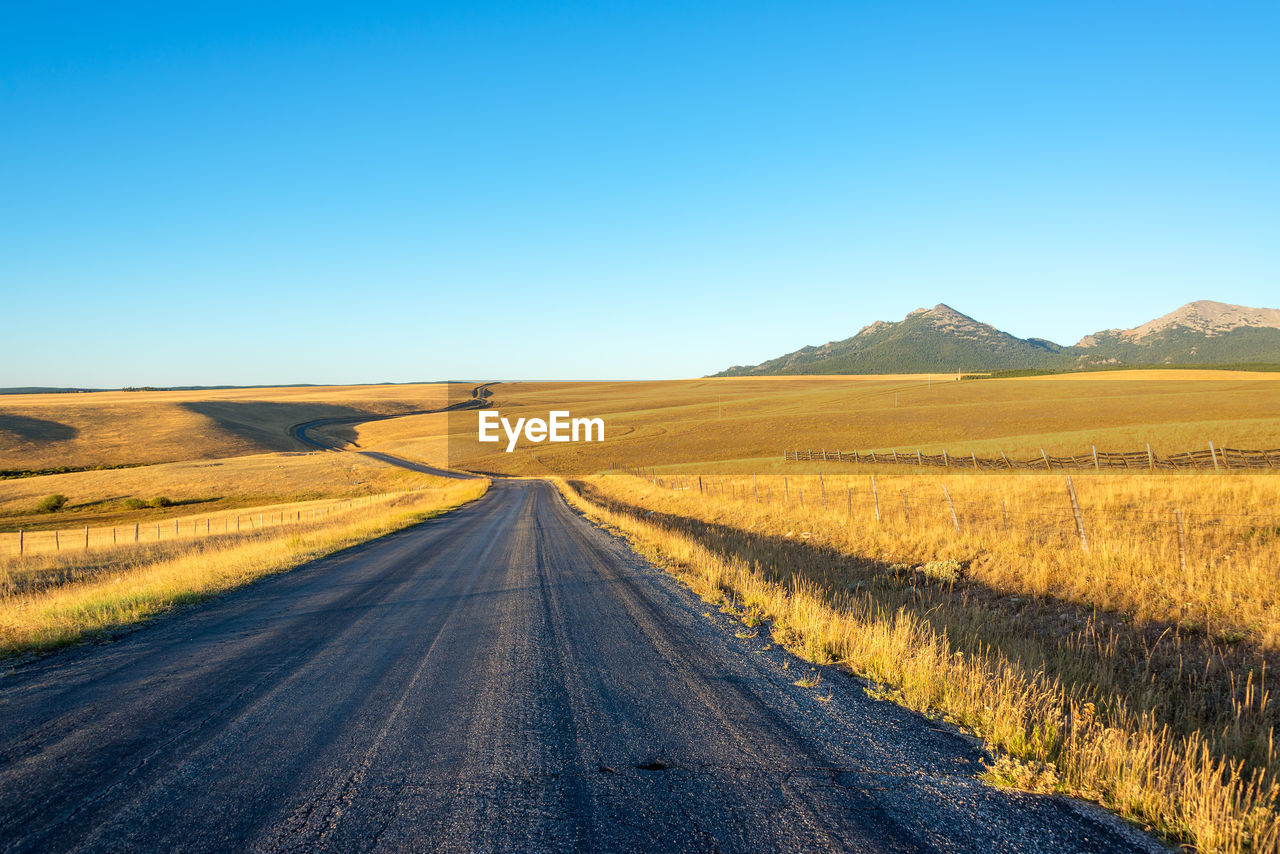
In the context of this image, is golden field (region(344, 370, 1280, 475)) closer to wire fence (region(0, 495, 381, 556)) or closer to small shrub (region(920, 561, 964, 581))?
wire fence (region(0, 495, 381, 556))

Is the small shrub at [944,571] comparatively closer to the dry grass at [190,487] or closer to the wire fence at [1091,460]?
the wire fence at [1091,460]

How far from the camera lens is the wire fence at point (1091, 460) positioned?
29.4 m

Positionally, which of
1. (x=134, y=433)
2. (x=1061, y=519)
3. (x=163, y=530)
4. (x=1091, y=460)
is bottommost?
(x=163, y=530)

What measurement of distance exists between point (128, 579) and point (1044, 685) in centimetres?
1817

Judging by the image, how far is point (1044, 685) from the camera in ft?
19.0

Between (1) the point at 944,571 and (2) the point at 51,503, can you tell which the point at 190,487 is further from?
(1) the point at 944,571

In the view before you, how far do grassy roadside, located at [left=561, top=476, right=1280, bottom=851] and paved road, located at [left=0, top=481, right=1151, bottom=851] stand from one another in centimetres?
38

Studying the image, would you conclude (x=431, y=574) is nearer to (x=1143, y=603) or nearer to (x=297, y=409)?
(x=1143, y=603)

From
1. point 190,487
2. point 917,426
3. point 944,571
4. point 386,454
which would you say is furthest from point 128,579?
point 386,454

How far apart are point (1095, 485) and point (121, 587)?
28.4 meters

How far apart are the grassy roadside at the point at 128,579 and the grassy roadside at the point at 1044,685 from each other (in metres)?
9.38

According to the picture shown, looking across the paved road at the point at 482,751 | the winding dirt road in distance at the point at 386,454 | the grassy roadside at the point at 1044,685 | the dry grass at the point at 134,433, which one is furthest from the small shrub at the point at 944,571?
the dry grass at the point at 134,433

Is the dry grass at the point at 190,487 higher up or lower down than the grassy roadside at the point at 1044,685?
lower down

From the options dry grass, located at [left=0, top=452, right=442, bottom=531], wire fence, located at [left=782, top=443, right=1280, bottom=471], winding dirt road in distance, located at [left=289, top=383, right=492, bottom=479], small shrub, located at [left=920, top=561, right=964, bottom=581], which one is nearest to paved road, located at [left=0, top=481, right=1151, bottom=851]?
small shrub, located at [left=920, top=561, right=964, bottom=581]
